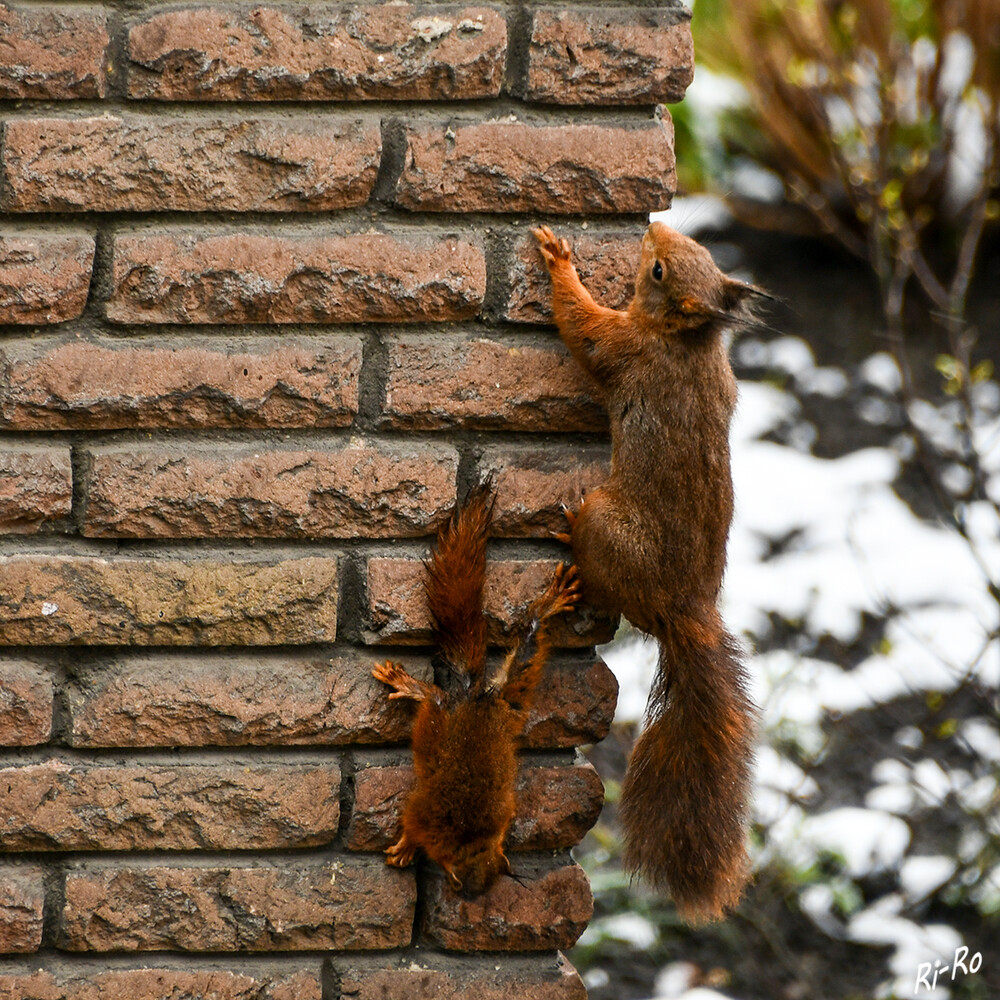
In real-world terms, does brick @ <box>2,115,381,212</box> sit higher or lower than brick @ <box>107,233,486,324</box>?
higher

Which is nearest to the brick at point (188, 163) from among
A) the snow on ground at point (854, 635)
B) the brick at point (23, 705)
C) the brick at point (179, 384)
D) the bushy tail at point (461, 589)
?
the brick at point (179, 384)

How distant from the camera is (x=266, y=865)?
1213 millimetres

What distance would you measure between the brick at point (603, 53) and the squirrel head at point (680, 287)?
202mm

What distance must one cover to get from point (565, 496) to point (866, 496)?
2.02m

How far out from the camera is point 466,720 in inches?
46.5

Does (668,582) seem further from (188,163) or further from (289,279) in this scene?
(188,163)

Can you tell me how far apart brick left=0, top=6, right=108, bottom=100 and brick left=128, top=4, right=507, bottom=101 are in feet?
0.14

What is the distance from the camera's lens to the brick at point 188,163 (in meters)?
1.15

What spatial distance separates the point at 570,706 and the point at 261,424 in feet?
1.48

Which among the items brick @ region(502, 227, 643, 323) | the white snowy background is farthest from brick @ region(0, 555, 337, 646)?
the white snowy background

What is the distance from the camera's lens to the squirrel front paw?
3.95 ft

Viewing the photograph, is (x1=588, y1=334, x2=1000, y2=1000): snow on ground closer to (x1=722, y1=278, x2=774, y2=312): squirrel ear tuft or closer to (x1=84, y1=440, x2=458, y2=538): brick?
(x1=722, y1=278, x2=774, y2=312): squirrel ear tuft

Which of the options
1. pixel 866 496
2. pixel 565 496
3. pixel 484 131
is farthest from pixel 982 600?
pixel 484 131

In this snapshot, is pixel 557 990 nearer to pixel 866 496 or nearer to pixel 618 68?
pixel 618 68
